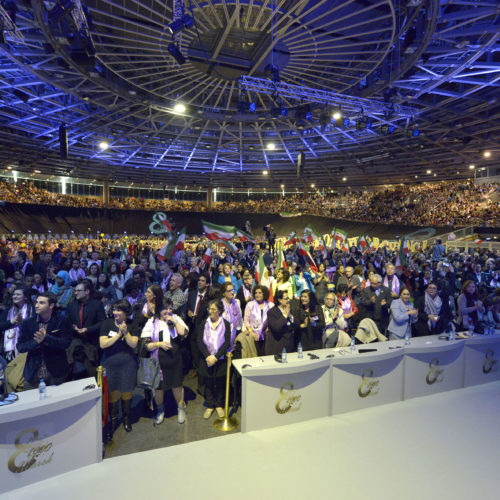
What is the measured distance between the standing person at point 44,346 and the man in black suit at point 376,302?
5068mm

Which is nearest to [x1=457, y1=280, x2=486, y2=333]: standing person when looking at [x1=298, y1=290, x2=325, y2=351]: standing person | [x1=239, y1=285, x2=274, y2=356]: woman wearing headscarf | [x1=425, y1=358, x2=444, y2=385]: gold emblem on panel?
[x1=425, y1=358, x2=444, y2=385]: gold emblem on panel

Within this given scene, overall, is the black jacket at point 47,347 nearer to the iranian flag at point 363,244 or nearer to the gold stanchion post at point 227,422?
the gold stanchion post at point 227,422

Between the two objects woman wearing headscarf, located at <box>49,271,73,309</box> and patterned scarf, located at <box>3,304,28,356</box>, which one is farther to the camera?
woman wearing headscarf, located at <box>49,271,73,309</box>

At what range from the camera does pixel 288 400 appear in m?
4.21

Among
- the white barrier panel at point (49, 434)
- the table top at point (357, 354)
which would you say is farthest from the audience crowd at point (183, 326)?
the white barrier panel at point (49, 434)

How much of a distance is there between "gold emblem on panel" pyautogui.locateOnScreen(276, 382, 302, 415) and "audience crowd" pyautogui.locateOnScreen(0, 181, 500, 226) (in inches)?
986

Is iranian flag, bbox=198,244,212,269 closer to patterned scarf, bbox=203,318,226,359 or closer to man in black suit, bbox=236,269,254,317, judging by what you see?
man in black suit, bbox=236,269,254,317

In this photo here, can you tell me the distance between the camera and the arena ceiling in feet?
29.1

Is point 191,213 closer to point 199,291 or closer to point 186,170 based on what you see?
point 186,170

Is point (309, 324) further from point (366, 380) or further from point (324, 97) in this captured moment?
point (324, 97)

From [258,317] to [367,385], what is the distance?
191cm

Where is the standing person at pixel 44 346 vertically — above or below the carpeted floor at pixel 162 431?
above

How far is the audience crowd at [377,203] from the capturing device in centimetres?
2744

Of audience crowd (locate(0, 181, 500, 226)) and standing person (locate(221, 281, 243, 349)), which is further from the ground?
audience crowd (locate(0, 181, 500, 226))
